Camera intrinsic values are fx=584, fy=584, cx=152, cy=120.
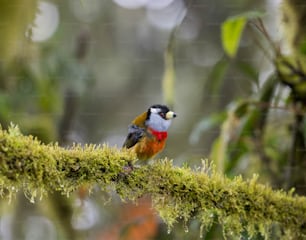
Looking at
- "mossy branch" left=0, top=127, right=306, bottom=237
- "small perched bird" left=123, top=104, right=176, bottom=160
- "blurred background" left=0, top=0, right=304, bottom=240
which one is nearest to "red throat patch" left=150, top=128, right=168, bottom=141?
"small perched bird" left=123, top=104, right=176, bottom=160

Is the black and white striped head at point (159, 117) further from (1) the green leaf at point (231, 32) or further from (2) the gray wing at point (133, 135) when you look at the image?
(1) the green leaf at point (231, 32)

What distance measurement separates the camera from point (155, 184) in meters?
1.22

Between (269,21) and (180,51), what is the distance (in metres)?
0.70

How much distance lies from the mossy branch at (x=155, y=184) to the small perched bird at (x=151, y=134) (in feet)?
1.21

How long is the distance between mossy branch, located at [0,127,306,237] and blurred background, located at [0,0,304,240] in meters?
0.08

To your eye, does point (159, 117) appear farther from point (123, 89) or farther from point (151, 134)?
point (123, 89)

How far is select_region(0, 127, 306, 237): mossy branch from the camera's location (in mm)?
1066

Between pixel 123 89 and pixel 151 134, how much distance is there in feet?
8.13

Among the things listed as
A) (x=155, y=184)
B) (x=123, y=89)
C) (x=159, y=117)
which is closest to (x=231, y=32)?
(x=159, y=117)

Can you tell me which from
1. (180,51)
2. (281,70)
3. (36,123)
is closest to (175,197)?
(281,70)

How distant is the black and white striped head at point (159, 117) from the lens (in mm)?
1696

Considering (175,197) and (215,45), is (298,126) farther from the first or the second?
(215,45)

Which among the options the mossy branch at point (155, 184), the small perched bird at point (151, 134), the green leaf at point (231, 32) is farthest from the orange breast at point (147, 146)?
the green leaf at point (231, 32)

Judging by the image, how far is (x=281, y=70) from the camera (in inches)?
80.0
